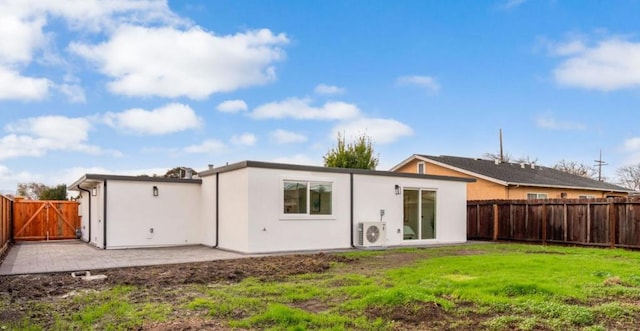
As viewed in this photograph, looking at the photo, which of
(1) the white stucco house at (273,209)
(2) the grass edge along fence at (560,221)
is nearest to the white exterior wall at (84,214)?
(1) the white stucco house at (273,209)

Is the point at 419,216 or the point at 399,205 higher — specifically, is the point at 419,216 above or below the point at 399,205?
below

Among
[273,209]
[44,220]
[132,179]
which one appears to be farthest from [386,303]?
[44,220]

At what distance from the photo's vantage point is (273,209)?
12969 millimetres

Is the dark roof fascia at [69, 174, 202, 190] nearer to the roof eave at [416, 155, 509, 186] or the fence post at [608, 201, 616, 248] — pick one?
the roof eave at [416, 155, 509, 186]

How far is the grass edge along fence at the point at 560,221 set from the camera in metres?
14.1

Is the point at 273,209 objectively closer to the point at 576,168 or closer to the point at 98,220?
the point at 98,220

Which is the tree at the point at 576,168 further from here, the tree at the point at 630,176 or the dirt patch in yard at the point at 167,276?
the dirt patch in yard at the point at 167,276

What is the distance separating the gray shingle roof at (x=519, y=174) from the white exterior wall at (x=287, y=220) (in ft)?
34.9

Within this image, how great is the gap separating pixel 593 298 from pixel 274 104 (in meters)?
14.2

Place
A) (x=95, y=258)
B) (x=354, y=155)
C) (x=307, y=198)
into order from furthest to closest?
(x=354, y=155), (x=307, y=198), (x=95, y=258)

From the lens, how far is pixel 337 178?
14102 millimetres

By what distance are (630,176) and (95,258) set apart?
47.2 metres

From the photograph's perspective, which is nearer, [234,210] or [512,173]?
[234,210]

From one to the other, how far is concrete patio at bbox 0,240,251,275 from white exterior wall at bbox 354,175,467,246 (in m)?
4.46
